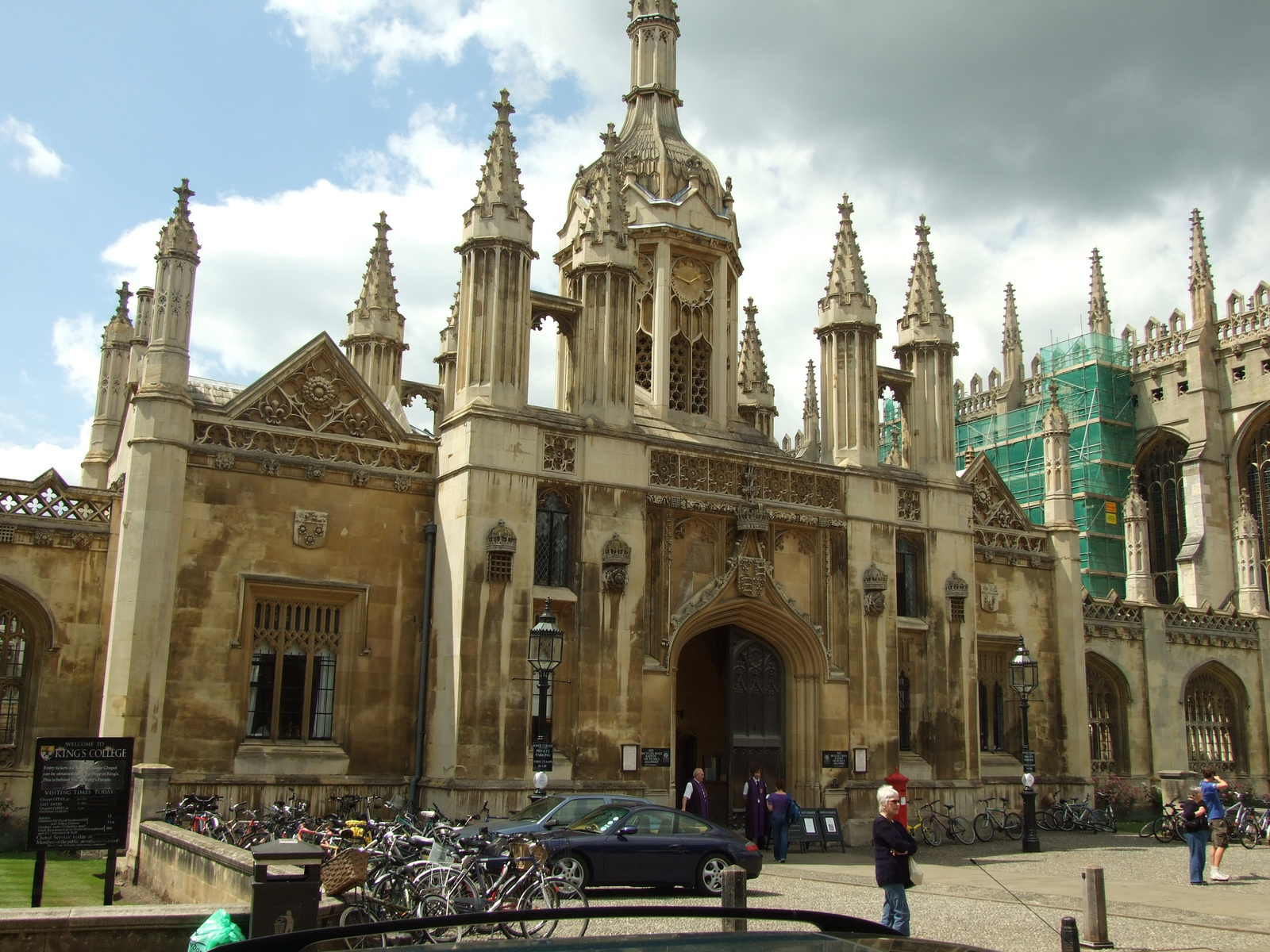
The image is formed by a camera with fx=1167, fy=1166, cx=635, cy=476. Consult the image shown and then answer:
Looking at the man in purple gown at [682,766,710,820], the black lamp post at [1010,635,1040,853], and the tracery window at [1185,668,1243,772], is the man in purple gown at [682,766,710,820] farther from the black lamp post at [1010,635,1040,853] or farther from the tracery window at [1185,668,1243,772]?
the tracery window at [1185,668,1243,772]

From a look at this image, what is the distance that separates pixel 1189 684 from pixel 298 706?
26.9m

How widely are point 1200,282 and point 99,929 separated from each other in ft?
179

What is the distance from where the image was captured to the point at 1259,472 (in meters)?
50.4

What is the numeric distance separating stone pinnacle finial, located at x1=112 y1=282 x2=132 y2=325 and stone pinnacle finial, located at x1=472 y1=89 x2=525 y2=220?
12.2m

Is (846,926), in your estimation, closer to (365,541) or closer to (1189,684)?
(365,541)

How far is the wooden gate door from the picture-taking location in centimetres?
2314

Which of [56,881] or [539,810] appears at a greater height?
[539,810]

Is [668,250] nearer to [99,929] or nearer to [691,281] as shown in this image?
[691,281]

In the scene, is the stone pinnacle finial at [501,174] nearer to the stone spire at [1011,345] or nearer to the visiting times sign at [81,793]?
the visiting times sign at [81,793]

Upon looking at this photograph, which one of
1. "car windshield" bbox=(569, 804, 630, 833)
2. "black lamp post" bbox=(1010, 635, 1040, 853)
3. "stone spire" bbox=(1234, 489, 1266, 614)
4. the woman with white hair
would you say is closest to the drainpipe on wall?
"car windshield" bbox=(569, 804, 630, 833)

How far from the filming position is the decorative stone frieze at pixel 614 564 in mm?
21078

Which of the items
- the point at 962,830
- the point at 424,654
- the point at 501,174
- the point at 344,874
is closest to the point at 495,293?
the point at 501,174

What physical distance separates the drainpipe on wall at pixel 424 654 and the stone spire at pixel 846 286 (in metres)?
10.3

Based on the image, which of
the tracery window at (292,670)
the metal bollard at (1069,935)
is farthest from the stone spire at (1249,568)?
the metal bollard at (1069,935)
